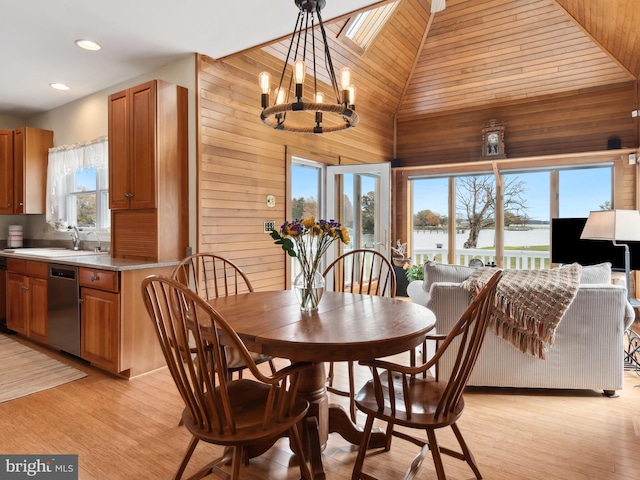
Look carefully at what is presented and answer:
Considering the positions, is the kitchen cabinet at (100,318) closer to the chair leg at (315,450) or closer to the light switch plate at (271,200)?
the light switch plate at (271,200)

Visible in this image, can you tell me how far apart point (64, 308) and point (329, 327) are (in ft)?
9.31

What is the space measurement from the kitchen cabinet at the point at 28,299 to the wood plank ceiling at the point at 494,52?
305cm

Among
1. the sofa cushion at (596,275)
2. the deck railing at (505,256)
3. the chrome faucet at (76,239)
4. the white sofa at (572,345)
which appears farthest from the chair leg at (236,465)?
the deck railing at (505,256)

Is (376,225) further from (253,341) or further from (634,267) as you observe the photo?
(253,341)

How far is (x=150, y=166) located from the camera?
11.1 feet

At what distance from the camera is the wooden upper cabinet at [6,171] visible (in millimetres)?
4965

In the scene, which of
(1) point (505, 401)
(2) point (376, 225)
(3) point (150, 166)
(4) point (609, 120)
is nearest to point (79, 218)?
(3) point (150, 166)

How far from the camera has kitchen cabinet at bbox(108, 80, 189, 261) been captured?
11.1 feet

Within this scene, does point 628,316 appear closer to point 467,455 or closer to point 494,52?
point 467,455

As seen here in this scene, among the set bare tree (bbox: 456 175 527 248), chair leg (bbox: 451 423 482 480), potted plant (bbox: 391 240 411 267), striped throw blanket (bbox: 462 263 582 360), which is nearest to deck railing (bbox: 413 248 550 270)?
bare tree (bbox: 456 175 527 248)

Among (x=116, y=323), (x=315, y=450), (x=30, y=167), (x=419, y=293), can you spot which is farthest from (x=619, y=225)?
(x=30, y=167)

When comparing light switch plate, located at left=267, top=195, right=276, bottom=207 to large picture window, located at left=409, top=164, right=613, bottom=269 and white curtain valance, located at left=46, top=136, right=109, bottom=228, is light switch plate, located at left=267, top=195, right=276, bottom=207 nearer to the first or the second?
white curtain valance, located at left=46, top=136, right=109, bottom=228

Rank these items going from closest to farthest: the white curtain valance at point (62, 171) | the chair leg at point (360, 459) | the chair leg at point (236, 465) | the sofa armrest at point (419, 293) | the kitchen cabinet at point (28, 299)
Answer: the chair leg at point (236, 465) < the chair leg at point (360, 459) < the sofa armrest at point (419, 293) < the kitchen cabinet at point (28, 299) < the white curtain valance at point (62, 171)

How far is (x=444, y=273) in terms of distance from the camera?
9.50ft
